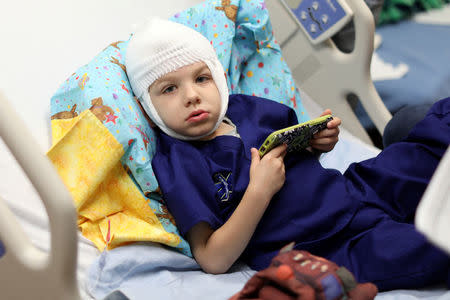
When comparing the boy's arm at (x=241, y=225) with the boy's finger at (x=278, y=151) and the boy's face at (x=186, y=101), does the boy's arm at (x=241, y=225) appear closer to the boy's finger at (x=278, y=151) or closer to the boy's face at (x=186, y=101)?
the boy's finger at (x=278, y=151)

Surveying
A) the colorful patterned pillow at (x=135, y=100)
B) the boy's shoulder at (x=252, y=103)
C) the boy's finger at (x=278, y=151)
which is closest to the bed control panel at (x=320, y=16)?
the colorful patterned pillow at (x=135, y=100)

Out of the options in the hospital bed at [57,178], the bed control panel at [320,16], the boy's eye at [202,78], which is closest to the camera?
the hospital bed at [57,178]

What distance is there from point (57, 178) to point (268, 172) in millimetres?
484

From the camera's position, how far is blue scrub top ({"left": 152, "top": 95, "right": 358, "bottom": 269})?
43.3 inches

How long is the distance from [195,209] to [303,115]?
2.08 ft

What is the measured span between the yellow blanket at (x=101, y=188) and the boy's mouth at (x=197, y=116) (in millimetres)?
172

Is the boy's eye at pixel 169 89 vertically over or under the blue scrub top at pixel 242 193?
over

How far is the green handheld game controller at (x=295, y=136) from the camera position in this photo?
107 centimetres

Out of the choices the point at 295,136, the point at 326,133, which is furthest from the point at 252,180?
the point at 326,133

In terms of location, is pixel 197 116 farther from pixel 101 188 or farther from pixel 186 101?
pixel 101 188

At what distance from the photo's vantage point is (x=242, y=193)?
45.6 inches

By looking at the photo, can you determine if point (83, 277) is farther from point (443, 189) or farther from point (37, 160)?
point (443, 189)

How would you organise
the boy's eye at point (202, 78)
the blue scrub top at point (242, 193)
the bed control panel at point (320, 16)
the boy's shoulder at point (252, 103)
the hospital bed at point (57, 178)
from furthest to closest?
the bed control panel at point (320, 16) < the boy's shoulder at point (252, 103) < the boy's eye at point (202, 78) < the blue scrub top at point (242, 193) < the hospital bed at point (57, 178)

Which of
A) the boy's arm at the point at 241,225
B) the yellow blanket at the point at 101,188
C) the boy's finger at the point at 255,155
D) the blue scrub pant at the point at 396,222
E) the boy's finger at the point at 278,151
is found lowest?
the blue scrub pant at the point at 396,222
